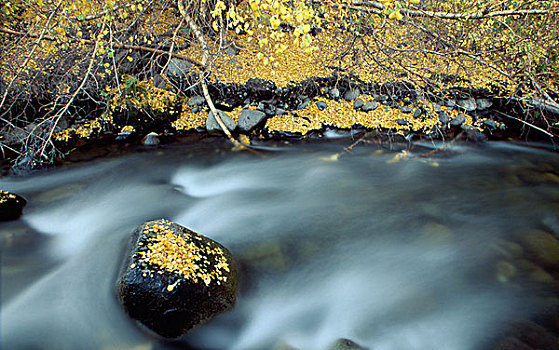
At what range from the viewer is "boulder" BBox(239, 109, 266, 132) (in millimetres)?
6035

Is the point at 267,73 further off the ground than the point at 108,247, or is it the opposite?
the point at 267,73

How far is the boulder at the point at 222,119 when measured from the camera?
19.8 feet

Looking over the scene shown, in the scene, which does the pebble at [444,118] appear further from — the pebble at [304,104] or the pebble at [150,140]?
the pebble at [150,140]

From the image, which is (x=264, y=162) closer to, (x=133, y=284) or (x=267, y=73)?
(x=267, y=73)

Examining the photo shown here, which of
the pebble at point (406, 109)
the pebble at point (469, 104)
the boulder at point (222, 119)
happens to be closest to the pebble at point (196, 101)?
the boulder at point (222, 119)

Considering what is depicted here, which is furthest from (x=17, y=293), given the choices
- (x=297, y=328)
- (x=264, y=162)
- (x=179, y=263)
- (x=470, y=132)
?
(x=470, y=132)

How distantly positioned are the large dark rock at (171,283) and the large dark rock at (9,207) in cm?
199

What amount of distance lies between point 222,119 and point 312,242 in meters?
2.96

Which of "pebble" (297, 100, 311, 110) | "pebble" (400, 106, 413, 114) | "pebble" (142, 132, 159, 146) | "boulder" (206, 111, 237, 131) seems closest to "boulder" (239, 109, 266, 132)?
"boulder" (206, 111, 237, 131)

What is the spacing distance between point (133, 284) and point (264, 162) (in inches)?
121

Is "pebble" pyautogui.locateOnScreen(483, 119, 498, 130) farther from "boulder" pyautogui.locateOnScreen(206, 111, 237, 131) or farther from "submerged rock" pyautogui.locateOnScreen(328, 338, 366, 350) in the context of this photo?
"submerged rock" pyautogui.locateOnScreen(328, 338, 366, 350)

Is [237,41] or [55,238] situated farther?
[237,41]

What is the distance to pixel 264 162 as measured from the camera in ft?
18.2

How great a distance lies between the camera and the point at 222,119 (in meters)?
6.04
